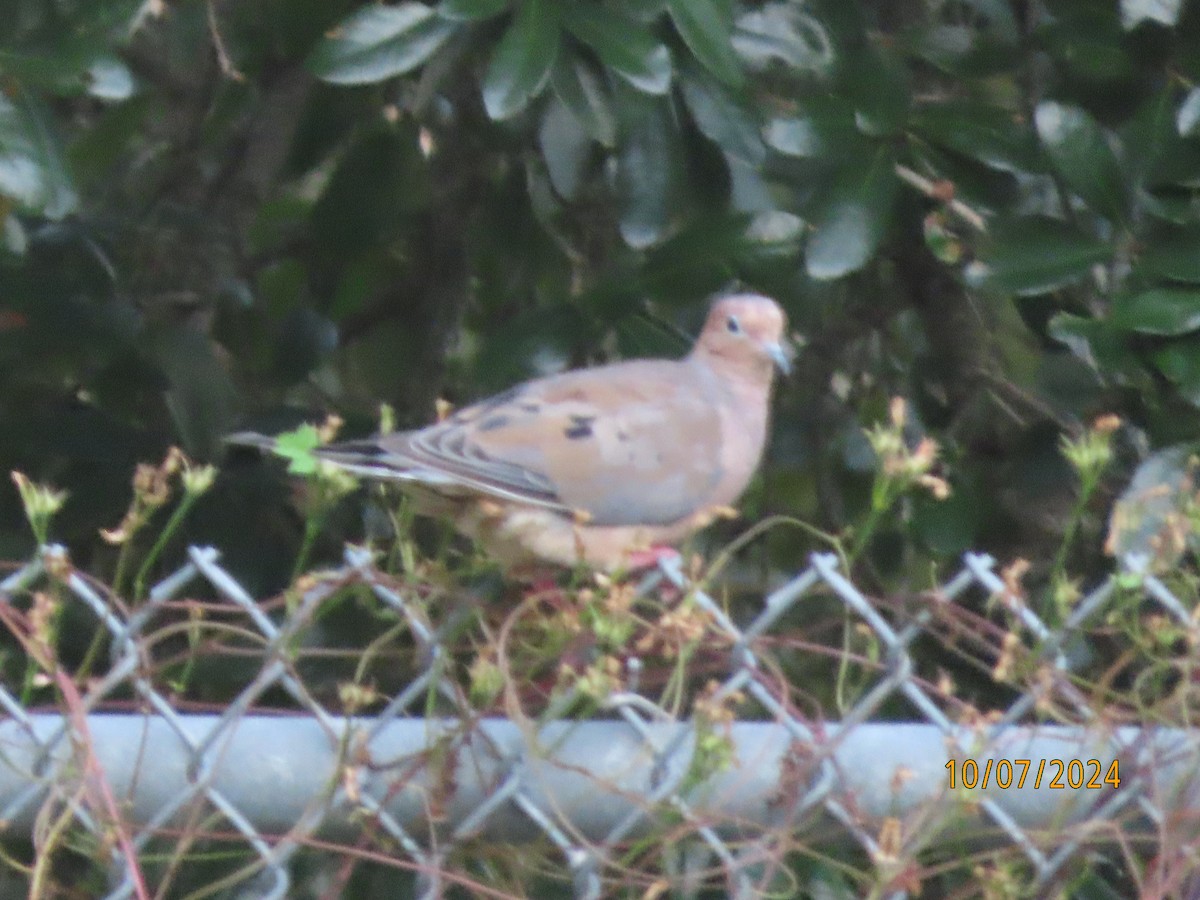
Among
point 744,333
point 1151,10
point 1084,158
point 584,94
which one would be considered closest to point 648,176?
point 584,94

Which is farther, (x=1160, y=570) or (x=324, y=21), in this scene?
(x=324, y=21)

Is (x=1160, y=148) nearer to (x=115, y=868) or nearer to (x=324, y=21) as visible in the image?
(x=324, y=21)

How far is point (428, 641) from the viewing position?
1679mm

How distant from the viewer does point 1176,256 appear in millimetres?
2457

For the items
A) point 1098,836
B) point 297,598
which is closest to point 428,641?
point 297,598

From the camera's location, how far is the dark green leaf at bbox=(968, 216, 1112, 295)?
8.47 feet

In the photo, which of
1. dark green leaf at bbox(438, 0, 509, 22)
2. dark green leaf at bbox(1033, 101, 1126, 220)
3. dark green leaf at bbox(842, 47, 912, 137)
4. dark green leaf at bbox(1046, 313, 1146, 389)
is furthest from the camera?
dark green leaf at bbox(842, 47, 912, 137)

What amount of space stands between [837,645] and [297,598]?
5.17 ft

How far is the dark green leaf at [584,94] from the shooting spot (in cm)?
247

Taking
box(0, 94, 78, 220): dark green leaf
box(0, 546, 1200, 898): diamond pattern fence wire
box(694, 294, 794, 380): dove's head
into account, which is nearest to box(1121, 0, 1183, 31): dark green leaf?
box(694, 294, 794, 380): dove's head

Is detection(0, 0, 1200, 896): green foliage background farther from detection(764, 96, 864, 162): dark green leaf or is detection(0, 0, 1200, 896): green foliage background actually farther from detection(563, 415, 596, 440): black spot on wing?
detection(563, 415, 596, 440): black spot on wing

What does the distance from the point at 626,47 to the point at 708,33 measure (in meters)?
0.12

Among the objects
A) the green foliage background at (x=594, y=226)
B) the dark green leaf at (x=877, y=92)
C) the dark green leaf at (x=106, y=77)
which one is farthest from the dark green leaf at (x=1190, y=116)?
the dark green leaf at (x=106, y=77)
